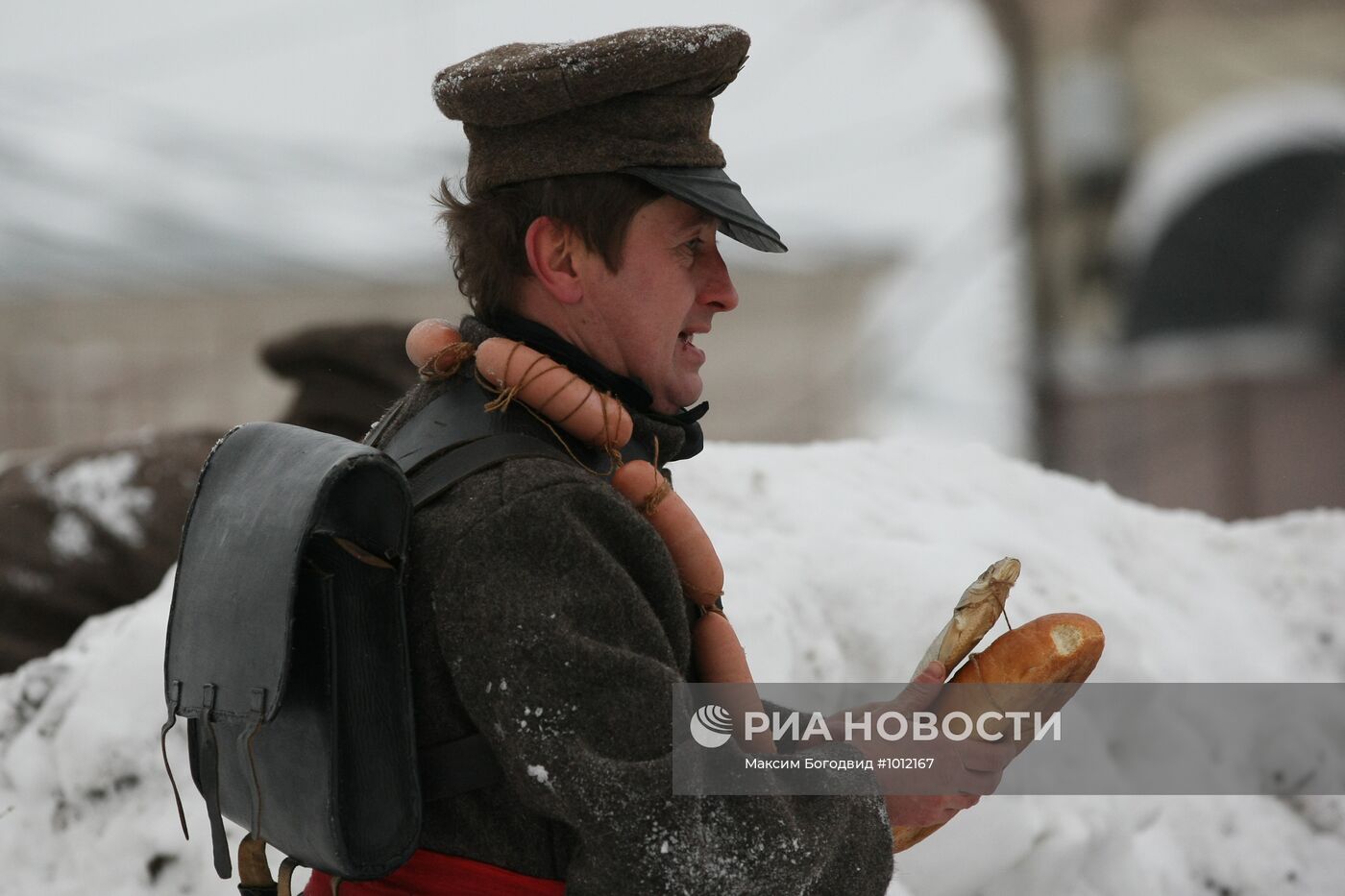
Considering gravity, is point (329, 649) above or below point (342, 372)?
above

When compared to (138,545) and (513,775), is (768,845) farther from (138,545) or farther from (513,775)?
(138,545)

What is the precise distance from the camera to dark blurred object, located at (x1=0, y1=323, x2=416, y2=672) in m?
3.82

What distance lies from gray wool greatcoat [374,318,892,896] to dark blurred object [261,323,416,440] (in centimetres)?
252

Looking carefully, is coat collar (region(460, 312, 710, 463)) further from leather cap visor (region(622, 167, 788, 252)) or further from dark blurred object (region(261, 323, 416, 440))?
dark blurred object (region(261, 323, 416, 440))

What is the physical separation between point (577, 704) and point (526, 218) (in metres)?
0.54

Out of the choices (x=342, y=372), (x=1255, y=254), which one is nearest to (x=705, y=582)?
(x=342, y=372)

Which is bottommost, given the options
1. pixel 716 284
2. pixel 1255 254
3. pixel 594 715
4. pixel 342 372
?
pixel 1255 254

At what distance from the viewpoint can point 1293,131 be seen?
7801 mm

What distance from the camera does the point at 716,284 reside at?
1.69 m

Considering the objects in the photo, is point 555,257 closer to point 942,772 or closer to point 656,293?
point 656,293

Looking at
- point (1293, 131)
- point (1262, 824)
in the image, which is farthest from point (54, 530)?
point (1293, 131)

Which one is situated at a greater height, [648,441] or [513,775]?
[648,441]

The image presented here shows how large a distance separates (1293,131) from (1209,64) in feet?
2.07

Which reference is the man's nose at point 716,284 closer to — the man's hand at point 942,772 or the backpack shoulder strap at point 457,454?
the backpack shoulder strap at point 457,454
